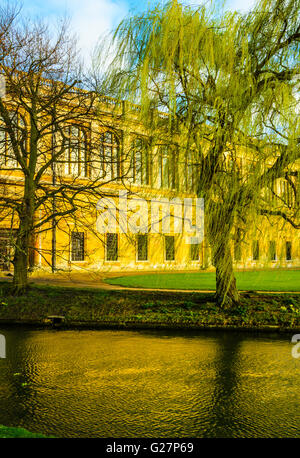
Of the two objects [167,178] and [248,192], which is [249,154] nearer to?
[248,192]

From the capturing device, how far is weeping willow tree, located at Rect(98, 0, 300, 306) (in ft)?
33.1

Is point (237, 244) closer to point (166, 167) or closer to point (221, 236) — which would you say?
point (221, 236)

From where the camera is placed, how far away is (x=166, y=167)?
36.5 ft

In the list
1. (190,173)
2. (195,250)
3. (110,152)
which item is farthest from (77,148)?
(195,250)

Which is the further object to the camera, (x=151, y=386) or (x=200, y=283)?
(x=200, y=283)

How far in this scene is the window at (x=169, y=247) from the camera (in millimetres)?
11475

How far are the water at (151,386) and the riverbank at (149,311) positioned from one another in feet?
4.29

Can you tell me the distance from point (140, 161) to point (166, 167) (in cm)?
113

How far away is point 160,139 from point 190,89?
1.55m

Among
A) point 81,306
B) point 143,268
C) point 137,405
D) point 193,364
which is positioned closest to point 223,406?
point 137,405

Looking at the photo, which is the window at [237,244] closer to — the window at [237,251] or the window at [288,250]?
the window at [237,251]

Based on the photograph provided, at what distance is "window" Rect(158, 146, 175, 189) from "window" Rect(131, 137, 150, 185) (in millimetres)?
448
